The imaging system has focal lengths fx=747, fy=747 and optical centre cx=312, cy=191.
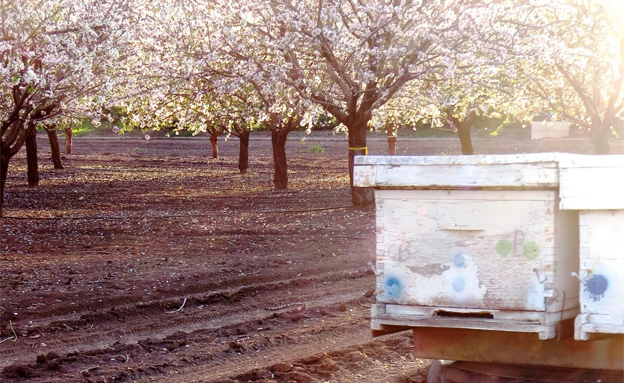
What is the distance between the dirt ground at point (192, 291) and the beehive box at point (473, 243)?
4.93ft

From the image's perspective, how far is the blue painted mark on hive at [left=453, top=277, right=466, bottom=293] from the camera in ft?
14.4

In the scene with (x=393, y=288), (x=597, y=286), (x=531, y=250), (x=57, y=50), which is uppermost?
(x=57, y=50)

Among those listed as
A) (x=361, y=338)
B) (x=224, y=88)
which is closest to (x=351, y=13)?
(x=224, y=88)

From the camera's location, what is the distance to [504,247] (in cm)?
425

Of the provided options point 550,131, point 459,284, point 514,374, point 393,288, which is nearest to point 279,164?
point 393,288

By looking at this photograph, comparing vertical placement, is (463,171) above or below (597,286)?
above

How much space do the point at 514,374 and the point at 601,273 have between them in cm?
85

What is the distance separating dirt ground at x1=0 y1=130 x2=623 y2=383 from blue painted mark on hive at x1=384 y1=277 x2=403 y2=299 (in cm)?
143

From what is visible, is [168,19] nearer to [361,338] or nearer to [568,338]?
[361,338]

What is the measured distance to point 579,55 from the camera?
1346cm


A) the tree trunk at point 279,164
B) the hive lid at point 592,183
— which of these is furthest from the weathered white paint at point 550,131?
the hive lid at point 592,183

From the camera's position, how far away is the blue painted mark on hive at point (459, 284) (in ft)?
14.4

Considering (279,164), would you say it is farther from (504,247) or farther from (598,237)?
(598,237)

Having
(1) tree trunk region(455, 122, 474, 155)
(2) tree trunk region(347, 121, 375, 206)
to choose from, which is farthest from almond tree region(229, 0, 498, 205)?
(1) tree trunk region(455, 122, 474, 155)
